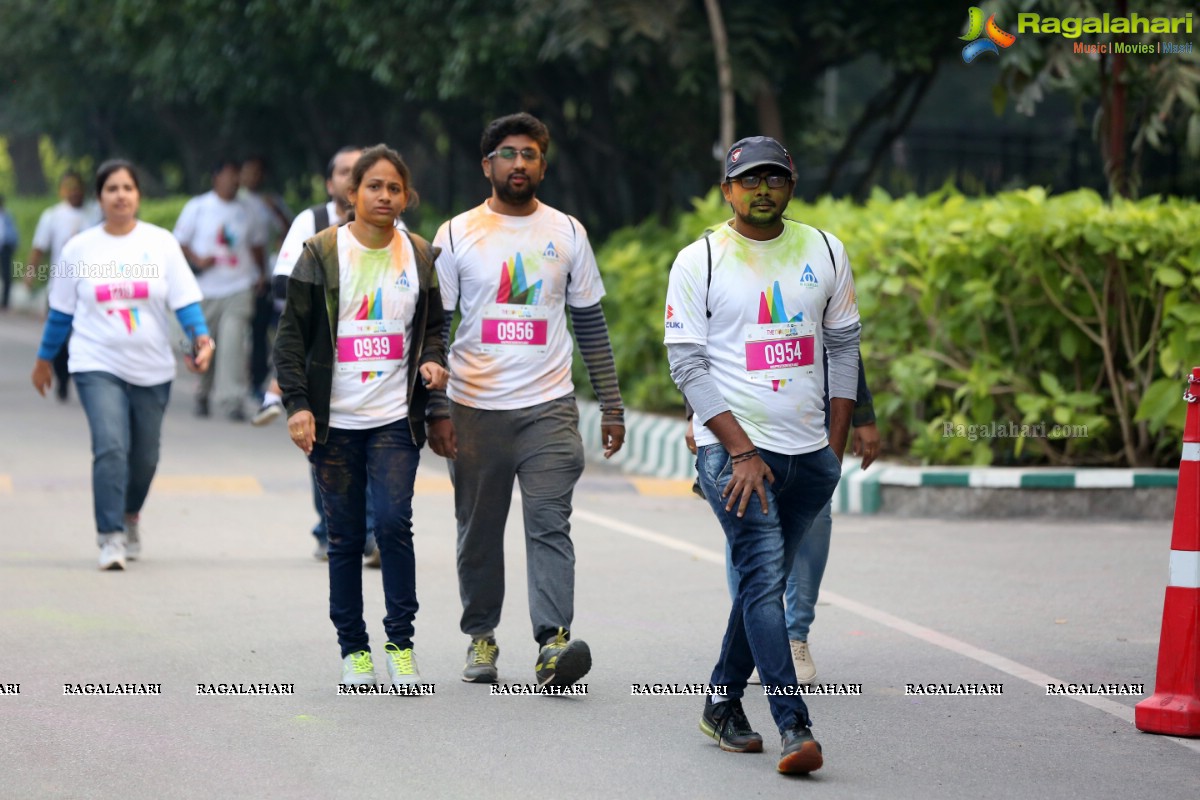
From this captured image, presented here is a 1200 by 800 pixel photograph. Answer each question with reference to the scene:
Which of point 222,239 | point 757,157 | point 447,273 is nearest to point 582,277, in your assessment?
point 447,273

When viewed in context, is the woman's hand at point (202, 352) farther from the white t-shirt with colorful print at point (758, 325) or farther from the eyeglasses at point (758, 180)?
the eyeglasses at point (758, 180)

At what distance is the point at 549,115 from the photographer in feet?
62.7

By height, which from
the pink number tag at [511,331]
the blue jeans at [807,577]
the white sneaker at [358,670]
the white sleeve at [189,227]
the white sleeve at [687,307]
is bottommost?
the white sneaker at [358,670]

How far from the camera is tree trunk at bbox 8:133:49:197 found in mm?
42828

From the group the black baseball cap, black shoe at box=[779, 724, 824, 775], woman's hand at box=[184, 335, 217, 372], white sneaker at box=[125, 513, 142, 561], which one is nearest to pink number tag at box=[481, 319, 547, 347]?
the black baseball cap

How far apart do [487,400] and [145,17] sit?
14834 millimetres

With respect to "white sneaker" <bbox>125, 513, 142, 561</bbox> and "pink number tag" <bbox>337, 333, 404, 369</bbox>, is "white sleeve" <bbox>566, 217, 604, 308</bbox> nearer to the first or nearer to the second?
"pink number tag" <bbox>337, 333, 404, 369</bbox>

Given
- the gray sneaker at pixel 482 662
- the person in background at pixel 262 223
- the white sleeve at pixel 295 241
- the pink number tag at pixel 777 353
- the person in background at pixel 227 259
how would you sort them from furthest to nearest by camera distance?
the person in background at pixel 262 223 < the person in background at pixel 227 259 < the white sleeve at pixel 295 241 < the gray sneaker at pixel 482 662 < the pink number tag at pixel 777 353

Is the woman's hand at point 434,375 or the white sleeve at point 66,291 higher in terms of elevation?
the white sleeve at point 66,291

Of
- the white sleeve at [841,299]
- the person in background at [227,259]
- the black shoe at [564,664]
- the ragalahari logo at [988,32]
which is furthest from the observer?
the person in background at [227,259]

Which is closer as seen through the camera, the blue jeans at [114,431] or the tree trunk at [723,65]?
the blue jeans at [114,431]

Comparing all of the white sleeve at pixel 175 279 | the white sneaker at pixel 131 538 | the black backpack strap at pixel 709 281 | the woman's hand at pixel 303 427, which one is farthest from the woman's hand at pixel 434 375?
the white sneaker at pixel 131 538

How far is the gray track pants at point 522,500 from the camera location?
6.35 meters

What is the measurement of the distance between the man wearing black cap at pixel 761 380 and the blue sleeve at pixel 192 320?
13.1 feet
